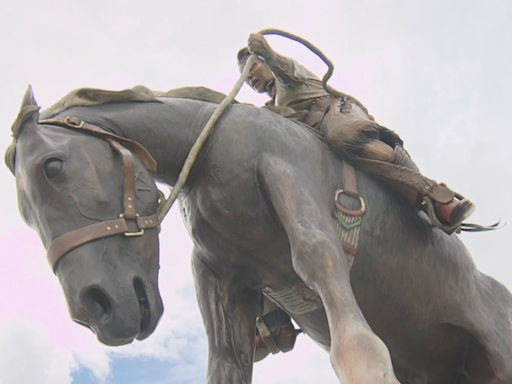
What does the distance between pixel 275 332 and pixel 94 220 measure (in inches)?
56.2

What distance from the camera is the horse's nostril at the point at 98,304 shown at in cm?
264

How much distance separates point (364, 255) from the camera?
10.9 feet

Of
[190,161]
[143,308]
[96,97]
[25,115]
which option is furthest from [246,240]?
[25,115]

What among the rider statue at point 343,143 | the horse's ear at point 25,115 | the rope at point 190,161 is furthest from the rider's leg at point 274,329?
the horse's ear at point 25,115

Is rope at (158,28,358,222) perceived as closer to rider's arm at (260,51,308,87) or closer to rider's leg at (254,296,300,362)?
rider's arm at (260,51,308,87)

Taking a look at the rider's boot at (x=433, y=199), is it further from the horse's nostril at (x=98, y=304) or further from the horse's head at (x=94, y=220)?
the horse's nostril at (x=98, y=304)

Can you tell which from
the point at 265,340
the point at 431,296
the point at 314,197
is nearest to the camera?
the point at 314,197

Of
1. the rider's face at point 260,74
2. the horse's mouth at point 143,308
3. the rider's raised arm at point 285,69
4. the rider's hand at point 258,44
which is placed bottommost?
the horse's mouth at point 143,308

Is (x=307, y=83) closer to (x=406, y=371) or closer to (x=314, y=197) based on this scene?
(x=314, y=197)

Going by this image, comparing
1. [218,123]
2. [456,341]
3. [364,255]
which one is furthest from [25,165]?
[456,341]

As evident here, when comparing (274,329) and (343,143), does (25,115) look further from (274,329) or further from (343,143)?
(274,329)

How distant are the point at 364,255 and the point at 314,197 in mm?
432

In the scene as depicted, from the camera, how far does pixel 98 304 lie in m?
2.67

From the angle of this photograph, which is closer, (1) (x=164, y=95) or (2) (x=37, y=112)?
(2) (x=37, y=112)
